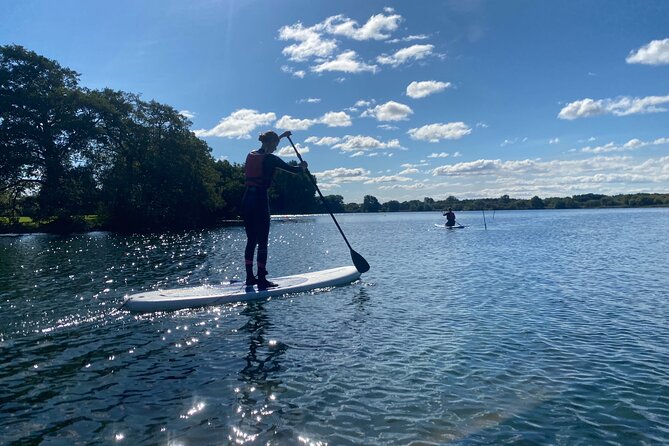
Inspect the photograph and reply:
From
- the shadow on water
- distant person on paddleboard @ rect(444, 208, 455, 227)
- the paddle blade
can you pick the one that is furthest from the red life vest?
distant person on paddleboard @ rect(444, 208, 455, 227)

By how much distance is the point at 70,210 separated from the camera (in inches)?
2136

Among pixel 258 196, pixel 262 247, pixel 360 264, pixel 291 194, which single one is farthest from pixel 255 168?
pixel 291 194

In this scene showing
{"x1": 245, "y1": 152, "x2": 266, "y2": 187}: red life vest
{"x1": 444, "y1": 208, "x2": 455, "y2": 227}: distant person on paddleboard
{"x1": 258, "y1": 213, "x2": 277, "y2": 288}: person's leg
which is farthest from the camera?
{"x1": 444, "y1": 208, "x2": 455, "y2": 227}: distant person on paddleboard

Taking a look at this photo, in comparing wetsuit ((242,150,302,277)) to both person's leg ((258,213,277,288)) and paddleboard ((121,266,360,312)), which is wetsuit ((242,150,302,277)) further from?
paddleboard ((121,266,360,312))

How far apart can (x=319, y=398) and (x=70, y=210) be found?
5864cm

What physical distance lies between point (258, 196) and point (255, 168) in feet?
2.93

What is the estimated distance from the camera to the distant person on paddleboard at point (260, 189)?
528 inches

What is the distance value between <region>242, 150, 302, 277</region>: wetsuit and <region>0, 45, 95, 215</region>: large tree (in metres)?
50.1

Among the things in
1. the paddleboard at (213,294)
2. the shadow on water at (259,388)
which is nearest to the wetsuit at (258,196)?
the paddleboard at (213,294)

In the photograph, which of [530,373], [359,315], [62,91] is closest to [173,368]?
[359,315]

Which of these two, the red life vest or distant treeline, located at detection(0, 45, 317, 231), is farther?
distant treeline, located at detection(0, 45, 317, 231)

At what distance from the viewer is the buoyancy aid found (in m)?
13.4

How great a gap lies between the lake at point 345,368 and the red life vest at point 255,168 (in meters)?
3.81

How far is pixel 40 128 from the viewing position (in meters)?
53.5
